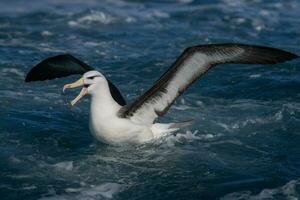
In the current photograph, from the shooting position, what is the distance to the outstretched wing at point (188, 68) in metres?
8.51

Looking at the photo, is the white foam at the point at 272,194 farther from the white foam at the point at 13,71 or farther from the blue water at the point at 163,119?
the white foam at the point at 13,71

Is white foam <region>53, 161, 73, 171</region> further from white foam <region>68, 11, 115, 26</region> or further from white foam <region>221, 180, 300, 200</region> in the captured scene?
white foam <region>68, 11, 115, 26</region>

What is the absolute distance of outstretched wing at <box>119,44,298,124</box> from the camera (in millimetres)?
8508

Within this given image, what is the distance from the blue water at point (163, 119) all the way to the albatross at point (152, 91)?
8.4 inches

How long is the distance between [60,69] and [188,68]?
2.03 meters

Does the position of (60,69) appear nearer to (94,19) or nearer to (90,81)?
(90,81)

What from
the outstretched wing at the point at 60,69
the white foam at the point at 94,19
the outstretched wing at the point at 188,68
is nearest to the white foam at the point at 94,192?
the outstretched wing at the point at 188,68

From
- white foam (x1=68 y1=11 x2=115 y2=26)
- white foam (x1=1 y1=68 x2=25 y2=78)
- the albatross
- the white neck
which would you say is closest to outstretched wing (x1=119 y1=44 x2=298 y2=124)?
the albatross

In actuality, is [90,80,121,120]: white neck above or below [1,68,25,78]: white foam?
above

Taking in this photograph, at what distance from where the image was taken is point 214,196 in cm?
763

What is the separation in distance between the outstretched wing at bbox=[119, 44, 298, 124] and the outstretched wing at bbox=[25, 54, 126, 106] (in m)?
0.67

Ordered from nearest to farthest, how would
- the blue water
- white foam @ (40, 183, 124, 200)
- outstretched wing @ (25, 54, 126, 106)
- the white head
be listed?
white foam @ (40, 183, 124, 200) → the blue water → the white head → outstretched wing @ (25, 54, 126, 106)

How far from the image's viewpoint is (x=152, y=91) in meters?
8.95

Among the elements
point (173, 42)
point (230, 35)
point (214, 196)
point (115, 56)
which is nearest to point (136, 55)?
point (115, 56)
